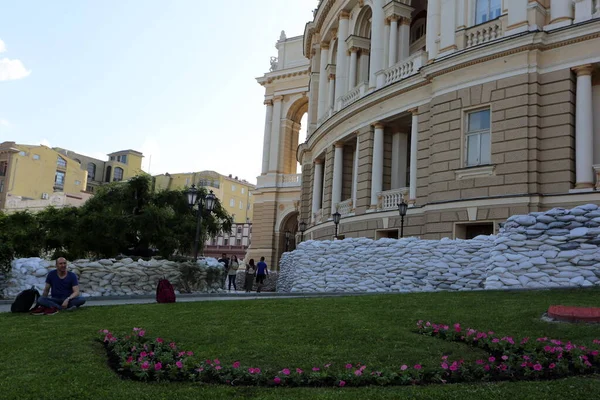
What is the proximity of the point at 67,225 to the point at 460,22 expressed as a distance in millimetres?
17600

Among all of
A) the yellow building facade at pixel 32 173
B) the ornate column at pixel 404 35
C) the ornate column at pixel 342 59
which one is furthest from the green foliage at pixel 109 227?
the yellow building facade at pixel 32 173

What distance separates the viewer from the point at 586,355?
704 cm

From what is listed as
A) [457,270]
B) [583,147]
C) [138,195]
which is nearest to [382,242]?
[457,270]

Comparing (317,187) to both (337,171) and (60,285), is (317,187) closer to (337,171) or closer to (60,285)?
(337,171)

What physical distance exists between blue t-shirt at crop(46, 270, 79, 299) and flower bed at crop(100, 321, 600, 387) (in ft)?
17.8

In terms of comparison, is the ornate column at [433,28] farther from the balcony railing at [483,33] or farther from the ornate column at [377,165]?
the ornate column at [377,165]

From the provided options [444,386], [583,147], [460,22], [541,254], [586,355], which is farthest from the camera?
[460,22]

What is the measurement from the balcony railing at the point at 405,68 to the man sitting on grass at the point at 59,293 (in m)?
16.0

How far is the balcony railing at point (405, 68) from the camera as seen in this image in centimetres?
2323

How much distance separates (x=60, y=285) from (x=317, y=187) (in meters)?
22.4

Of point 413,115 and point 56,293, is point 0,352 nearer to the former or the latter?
point 56,293

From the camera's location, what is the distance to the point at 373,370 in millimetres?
6668

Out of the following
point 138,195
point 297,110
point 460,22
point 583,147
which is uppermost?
point 297,110

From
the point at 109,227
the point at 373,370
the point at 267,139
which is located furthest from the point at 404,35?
the point at 267,139
